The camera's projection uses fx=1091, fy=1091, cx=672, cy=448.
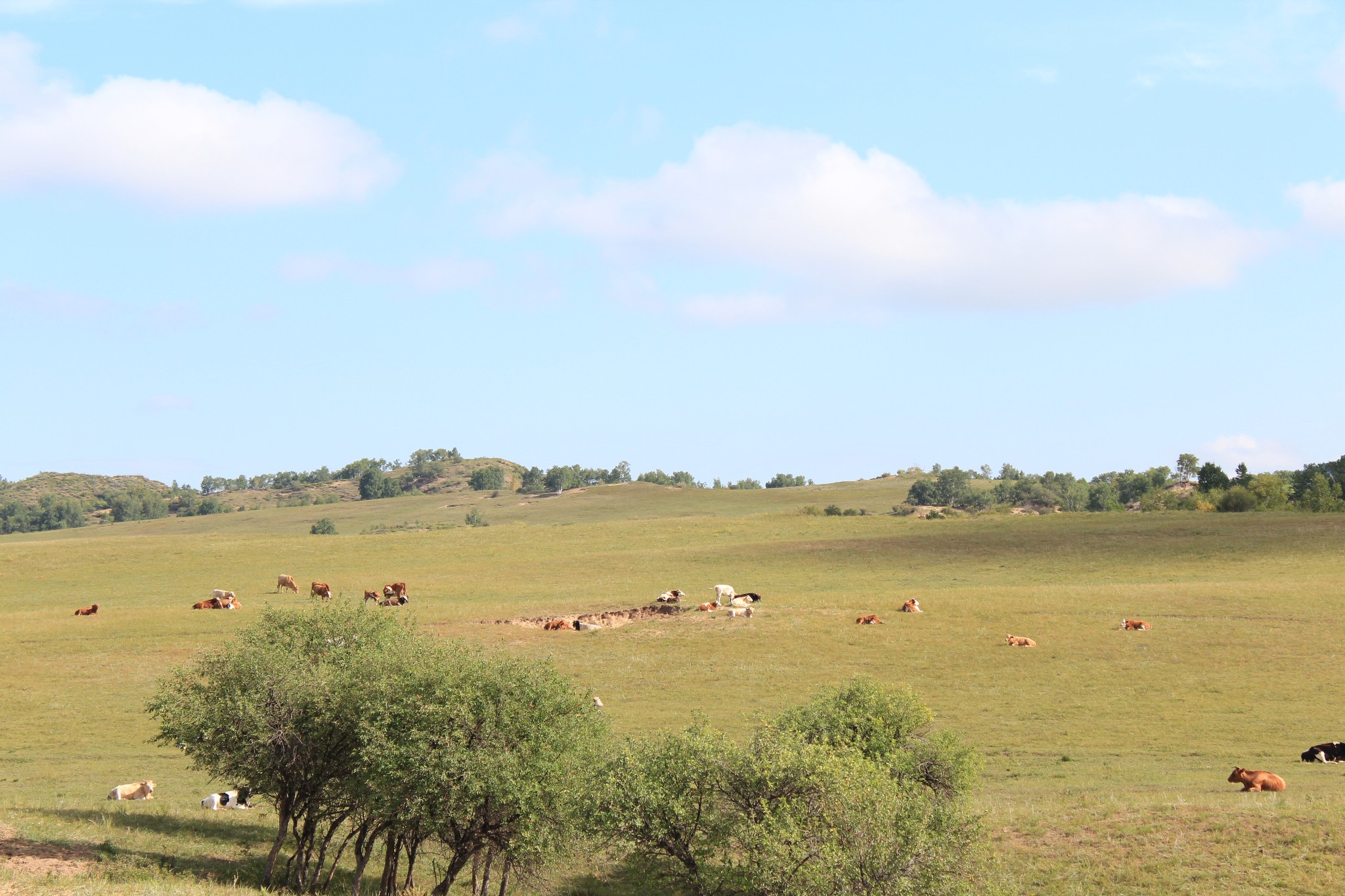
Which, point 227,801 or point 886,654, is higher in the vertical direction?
point 886,654

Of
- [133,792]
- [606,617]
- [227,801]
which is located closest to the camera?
[133,792]

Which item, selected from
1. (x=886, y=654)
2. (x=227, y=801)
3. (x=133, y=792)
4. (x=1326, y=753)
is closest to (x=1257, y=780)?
(x=1326, y=753)

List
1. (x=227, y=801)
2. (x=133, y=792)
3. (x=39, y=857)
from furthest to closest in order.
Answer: (x=227, y=801)
(x=133, y=792)
(x=39, y=857)

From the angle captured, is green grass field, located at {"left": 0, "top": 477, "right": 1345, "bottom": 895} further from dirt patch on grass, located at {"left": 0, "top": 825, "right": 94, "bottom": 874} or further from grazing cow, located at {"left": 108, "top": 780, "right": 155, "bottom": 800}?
grazing cow, located at {"left": 108, "top": 780, "right": 155, "bottom": 800}

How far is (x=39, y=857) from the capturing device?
22.3 metres

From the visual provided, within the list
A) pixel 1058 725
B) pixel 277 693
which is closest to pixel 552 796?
pixel 277 693

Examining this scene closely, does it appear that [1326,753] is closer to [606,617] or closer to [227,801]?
[606,617]

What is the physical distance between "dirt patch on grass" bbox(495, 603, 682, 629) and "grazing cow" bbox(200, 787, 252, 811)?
68.4 feet

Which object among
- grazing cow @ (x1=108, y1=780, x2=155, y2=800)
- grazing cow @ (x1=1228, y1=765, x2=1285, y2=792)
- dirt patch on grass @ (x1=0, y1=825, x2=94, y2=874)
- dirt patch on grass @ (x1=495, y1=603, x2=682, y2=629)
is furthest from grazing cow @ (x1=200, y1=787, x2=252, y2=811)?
grazing cow @ (x1=1228, y1=765, x2=1285, y2=792)

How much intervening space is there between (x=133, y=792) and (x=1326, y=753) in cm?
3306

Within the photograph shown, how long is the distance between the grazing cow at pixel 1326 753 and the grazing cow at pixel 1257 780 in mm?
3737

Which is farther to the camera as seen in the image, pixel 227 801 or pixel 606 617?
pixel 606 617

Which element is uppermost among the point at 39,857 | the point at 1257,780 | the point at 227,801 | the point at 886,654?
the point at 886,654

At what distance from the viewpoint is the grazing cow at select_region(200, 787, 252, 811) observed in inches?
1155
